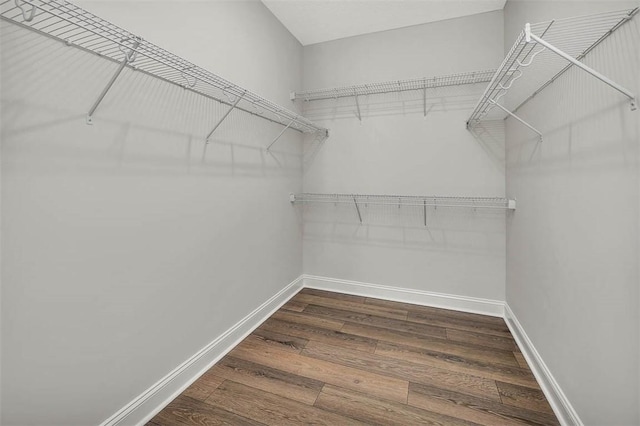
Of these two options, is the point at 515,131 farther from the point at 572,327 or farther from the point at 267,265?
the point at 267,265

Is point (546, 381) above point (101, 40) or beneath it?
beneath

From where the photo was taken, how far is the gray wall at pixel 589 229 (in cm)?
90

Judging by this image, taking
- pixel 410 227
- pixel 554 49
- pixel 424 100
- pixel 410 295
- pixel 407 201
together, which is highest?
pixel 424 100

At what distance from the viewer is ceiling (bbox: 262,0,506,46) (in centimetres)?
215

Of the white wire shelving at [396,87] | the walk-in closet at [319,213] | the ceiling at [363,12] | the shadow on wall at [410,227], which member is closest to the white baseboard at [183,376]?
the walk-in closet at [319,213]

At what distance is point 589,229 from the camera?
111 centimetres

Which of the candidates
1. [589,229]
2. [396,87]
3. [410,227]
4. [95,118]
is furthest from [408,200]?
[95,118]

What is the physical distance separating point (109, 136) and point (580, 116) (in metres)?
1.98

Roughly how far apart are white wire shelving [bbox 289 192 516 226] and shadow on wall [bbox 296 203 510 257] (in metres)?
0.03

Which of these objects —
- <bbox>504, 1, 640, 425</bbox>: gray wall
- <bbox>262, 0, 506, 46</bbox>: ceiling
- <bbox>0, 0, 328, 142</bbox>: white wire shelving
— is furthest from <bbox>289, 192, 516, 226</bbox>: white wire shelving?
<bbox>262, 0, 506, 46</bbox>: ceiling

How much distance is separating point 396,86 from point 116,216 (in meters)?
2.34

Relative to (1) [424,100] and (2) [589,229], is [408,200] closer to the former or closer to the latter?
(1) [424,100]

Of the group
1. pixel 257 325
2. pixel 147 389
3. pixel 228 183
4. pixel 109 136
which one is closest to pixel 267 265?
pixel 257 325

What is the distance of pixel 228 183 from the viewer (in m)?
1.81
